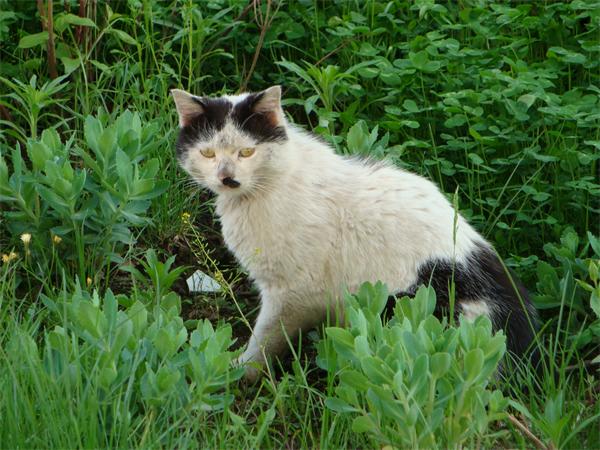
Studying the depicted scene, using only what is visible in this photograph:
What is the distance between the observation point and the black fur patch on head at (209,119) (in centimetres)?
377

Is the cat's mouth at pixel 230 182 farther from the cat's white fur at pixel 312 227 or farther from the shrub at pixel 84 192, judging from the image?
the shrub at pixel 84 192

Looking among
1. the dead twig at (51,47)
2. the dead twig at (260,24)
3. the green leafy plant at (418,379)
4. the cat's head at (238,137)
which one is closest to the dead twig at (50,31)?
the dead twig at (51,47)

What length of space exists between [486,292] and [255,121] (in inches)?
41.9

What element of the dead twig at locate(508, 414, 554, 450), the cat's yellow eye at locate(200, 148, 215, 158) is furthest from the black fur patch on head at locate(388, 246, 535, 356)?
the cat's yellow eye at locate(200, 148, 215, 158)

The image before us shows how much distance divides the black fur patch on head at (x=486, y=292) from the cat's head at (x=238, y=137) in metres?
0.71

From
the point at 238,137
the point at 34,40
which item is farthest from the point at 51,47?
the point at 238,137

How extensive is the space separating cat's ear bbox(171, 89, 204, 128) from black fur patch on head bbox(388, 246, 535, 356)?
104 centimetres

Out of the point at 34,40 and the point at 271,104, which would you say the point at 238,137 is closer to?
the point at 271,104

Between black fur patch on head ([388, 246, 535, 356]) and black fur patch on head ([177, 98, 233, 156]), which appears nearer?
black fur patch on head ([388, 246, 535, 356])

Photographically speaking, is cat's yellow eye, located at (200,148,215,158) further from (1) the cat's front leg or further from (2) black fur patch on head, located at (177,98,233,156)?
(1) the cat's front leg

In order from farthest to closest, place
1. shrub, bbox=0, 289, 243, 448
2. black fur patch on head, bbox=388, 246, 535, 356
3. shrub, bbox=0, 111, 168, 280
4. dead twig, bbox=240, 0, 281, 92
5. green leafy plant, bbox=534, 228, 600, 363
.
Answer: dead twig, bbox=240, 0, 281, 92 < green leafy plant, bbox=534, 228, 600, 363 < shrub, bbox=0, 111, 168, 280 < black fur patch on head, bbox=388, 246, 535, 356 < shrub, bbox=0, 289, 243, 448

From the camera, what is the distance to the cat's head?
373 centimetres

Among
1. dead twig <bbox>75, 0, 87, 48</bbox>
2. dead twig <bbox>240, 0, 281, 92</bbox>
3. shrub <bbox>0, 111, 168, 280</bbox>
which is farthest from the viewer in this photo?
dead twig <bbox>240, 0, 281, 92</bbox>

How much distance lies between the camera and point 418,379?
261 centimetres
